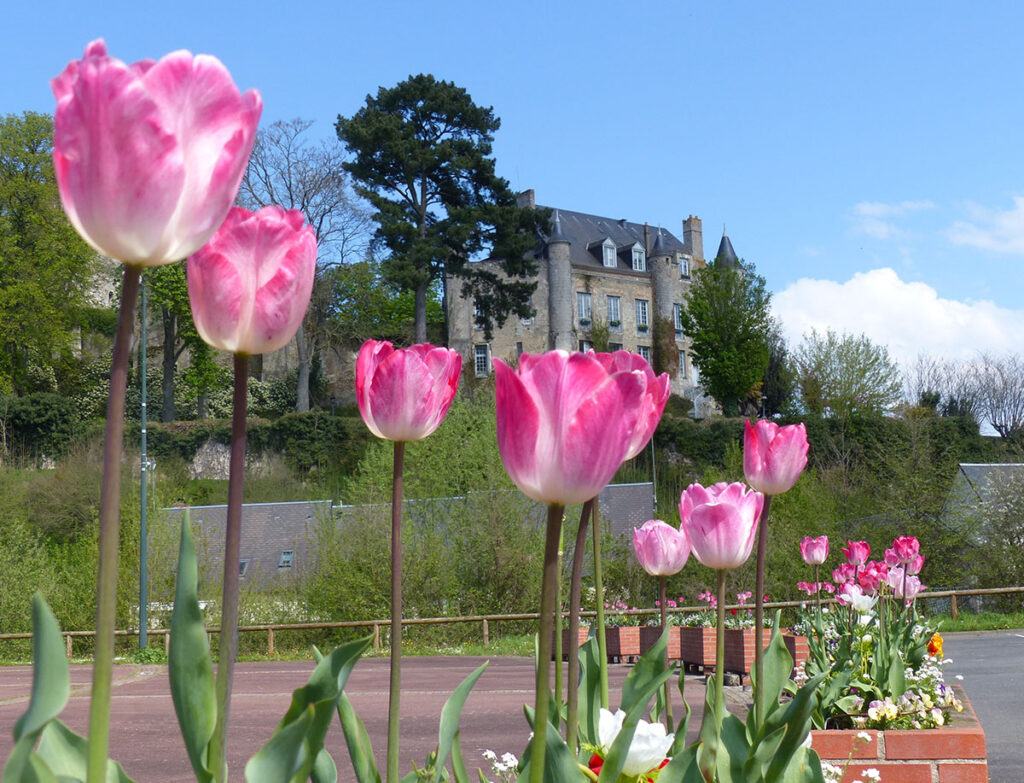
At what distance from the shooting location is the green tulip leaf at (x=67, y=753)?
1.11 m

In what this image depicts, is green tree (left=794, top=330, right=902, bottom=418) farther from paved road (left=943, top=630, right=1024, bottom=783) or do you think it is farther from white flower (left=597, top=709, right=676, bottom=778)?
white flower (left=597, top=709, right=676, bottom=778)

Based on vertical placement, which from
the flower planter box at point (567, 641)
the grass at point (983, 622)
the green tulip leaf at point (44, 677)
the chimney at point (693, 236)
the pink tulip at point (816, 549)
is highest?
the chimney at point (693, 236)

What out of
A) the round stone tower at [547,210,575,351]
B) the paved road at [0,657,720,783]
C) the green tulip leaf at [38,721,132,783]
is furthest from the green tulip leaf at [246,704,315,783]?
the round stone tower at [547,210,575,351]

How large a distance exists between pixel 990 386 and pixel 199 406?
37366 mm

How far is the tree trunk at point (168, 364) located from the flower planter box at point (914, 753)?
40933 millimetres

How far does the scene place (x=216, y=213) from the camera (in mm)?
891

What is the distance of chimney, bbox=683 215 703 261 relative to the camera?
190 ft

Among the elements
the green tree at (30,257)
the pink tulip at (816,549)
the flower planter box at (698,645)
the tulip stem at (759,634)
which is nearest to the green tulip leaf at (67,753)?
the tulip stem at (759,634)

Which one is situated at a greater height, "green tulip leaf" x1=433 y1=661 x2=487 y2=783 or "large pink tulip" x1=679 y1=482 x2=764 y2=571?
"large pink tulip" x1=679 y1=482 x2=764 y2=571

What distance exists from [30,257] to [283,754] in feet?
141

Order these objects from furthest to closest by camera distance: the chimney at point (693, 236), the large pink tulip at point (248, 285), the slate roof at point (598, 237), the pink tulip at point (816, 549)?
the chimney at point (693, 236) → the slate roof at point (598, 237) → the pink tulip at point (816, 549) → the large pink tulip at point (248, 285)

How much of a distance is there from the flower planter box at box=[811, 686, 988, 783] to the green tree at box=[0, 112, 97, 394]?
39.2 meters

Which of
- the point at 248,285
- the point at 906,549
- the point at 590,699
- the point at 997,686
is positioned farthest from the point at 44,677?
the point at 997,686

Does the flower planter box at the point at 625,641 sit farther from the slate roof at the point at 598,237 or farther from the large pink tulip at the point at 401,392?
the slate roof at the point at 598,237
